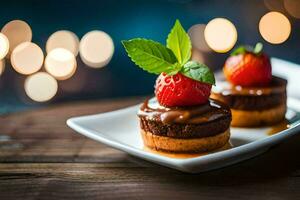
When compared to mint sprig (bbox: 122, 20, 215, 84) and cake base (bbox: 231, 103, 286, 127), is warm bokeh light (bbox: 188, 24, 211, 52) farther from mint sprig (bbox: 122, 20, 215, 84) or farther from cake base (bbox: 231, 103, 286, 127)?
mint sprig (bbox: 122, 20, 215, 84)

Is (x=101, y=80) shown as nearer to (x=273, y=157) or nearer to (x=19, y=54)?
(x=19, y=54)

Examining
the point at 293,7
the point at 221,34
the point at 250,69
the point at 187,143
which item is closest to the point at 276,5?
the point at 293,7

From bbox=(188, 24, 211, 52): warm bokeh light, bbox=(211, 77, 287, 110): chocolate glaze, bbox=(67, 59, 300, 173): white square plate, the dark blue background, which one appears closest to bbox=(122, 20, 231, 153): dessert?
bbox=(67, 59, 300, 173): white square plate

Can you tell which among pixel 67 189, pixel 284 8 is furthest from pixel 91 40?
pixel 67 189

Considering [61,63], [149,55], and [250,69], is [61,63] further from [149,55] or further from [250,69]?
[149,55]

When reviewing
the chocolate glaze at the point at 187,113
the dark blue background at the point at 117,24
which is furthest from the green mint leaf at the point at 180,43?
the dark blue background at the point at 117,24
